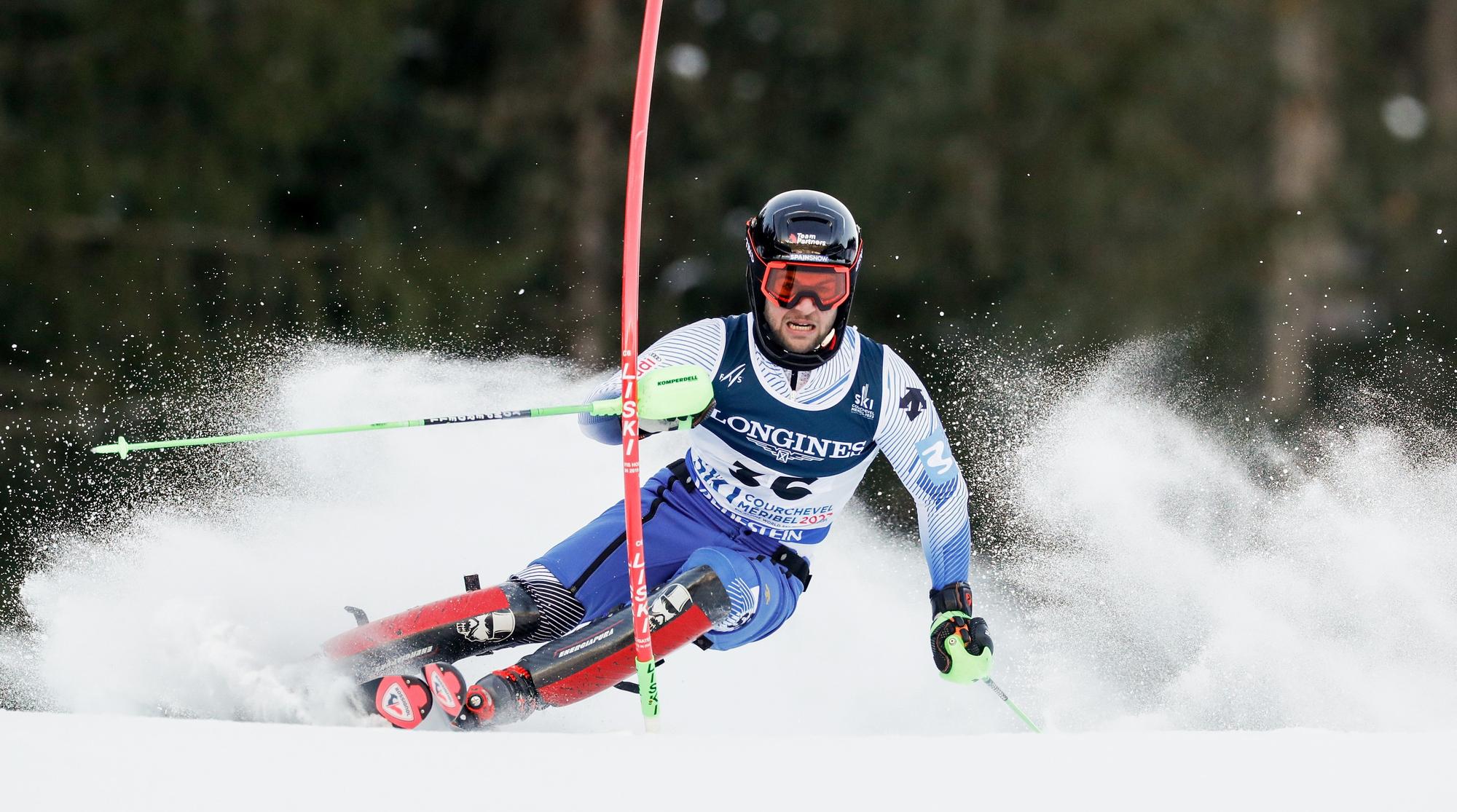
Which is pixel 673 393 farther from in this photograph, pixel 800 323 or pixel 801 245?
pixel 801 245

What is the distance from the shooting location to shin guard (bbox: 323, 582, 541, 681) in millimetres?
4277

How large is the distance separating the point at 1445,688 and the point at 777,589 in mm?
2901

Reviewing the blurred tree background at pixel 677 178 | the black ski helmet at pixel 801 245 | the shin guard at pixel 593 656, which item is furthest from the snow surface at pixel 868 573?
the blurred tree background at pixel 677 178

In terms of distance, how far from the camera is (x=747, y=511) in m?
4.81

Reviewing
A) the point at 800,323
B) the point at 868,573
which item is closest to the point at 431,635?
the point at 800,323

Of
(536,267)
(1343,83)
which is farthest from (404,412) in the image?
(1343,83)

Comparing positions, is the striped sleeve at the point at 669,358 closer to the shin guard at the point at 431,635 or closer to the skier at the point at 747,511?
the skier at the point at 747,511

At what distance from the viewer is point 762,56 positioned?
1611 centimetres

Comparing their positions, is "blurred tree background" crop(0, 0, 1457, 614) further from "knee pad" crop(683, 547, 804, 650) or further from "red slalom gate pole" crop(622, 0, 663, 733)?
"red slalom gate pole" crop(622, 0, 663, 733)

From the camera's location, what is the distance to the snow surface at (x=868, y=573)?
511 cm

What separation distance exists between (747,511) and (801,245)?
37.0 inches

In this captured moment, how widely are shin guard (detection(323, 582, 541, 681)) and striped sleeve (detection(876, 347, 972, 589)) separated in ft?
4.17

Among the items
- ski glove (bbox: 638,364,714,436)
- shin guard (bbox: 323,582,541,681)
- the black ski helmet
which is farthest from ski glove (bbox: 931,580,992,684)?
shin guard (bbox: 323,582,541,681)

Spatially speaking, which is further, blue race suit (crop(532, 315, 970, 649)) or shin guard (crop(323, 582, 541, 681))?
blue race suit (crop(532, 315, 970, 649))
